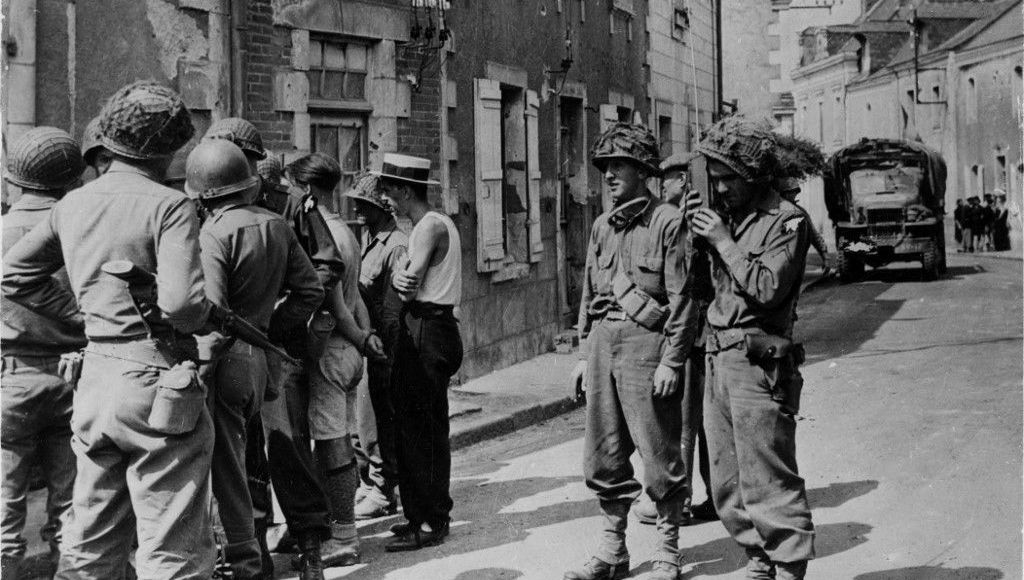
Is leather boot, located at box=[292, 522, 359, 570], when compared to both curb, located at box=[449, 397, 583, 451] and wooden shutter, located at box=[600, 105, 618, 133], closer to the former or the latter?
curb, located at box=[449, 397, 583, 451]

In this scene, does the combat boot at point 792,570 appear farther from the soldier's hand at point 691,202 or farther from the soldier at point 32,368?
the soldier at point 32,368

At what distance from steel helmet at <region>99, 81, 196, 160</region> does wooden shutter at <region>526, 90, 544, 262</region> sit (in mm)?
10304

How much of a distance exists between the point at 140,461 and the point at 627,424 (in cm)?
236

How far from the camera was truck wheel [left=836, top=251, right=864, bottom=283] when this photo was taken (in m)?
26.5

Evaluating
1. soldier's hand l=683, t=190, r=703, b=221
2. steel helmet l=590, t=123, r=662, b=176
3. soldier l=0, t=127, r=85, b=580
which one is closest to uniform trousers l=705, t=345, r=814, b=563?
soldier's hand l=683, t=190, r=703, b=221

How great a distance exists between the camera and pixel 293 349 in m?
5.73

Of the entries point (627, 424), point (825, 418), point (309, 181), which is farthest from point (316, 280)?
point (825, 418)

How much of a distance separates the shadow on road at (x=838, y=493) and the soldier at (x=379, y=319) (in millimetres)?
2404

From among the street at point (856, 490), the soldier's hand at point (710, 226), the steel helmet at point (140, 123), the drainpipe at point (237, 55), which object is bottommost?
the street at point (856, 490)

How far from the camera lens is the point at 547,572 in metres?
5.74

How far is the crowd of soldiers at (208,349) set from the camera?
13.0 feet

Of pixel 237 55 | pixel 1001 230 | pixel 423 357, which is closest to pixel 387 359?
pixel 423 357

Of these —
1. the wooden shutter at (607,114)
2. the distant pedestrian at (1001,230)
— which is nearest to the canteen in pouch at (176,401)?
the wooden shutter at (607,114)

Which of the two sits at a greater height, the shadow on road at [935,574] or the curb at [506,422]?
the curb at [506,422]
